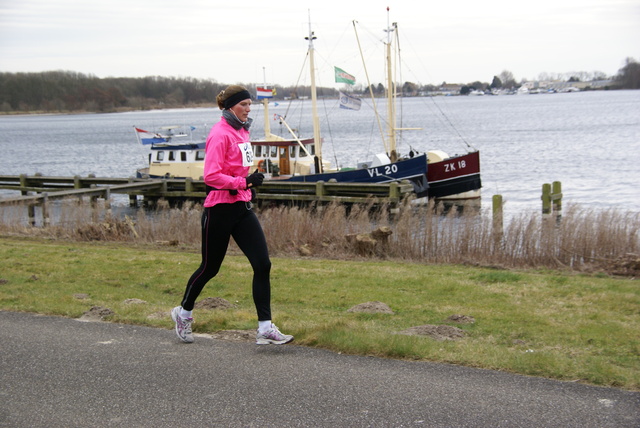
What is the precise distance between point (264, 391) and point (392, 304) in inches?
131

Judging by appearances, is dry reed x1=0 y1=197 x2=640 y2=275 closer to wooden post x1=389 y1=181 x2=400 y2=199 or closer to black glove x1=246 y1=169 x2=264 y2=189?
black glove x1=246 y1=169 x2=264 y2=189

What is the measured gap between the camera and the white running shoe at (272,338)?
626 centimetres

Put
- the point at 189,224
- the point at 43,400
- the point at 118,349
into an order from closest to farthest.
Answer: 1. the point at 43,400
2. the point at 118,349
3. the point at 189,224

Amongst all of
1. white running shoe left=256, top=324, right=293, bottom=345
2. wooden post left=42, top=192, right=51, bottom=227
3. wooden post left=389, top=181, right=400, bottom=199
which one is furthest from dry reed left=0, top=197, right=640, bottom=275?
wooden post left=389, top=181, right=400, bottom=199

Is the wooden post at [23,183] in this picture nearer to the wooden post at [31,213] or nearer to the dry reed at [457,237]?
the wooden post at [31,213]

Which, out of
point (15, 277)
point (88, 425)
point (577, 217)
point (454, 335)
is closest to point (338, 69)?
point (577, 217)

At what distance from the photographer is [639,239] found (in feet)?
42.8

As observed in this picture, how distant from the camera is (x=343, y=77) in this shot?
3075 centimetres

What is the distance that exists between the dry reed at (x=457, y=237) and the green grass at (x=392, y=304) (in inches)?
40.7

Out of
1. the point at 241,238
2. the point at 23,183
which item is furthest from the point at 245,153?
the point at 23,183

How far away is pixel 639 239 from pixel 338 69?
1940cm

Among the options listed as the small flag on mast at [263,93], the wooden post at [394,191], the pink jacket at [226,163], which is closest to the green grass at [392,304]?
the pink jacket at [226,163]

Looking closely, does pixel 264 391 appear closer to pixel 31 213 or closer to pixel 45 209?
pixel 45 209

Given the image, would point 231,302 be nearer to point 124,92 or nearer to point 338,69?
point 338,69
